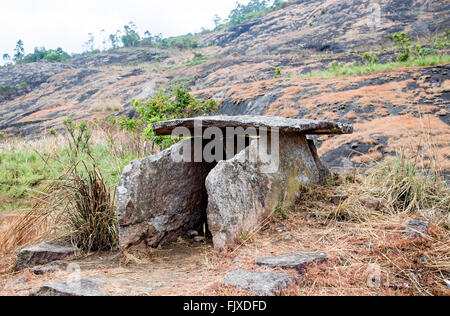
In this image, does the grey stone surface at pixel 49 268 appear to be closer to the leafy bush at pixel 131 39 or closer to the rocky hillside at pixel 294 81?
the rocky hillside at pixel 294 81

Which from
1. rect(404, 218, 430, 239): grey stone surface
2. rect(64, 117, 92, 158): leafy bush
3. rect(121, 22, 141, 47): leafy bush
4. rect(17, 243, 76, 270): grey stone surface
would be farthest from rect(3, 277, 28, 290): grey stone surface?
rect(121, 22, 141, 47): leafy bush

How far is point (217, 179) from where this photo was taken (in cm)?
280

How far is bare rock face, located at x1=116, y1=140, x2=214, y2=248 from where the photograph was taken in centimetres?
296

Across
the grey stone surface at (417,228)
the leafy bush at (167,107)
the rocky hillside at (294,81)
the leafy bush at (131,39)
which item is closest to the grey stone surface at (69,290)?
the grey stone surface at (417,228)

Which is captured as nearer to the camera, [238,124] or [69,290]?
[69,290]

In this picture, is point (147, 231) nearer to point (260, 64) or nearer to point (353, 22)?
point (260, 64)

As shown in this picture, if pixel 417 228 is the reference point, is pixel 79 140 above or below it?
above

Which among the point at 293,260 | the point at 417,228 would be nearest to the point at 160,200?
the point at 293,260

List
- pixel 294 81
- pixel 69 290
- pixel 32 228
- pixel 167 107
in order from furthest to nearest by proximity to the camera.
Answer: pixel 294 81 < pixel 167 107 < pixel 32 228 < pixel 69 290

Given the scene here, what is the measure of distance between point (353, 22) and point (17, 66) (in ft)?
146

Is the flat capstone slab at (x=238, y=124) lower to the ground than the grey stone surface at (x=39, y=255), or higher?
higher

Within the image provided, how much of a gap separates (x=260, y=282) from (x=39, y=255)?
2142mm

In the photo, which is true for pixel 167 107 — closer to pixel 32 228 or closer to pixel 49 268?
pixel 32 228

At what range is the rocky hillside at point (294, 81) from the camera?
7090 mm
